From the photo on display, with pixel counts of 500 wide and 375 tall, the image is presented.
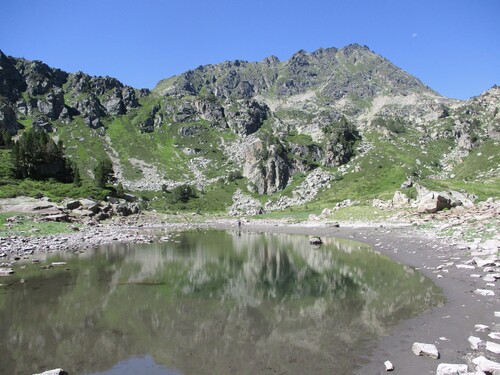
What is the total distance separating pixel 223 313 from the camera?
1611 cm

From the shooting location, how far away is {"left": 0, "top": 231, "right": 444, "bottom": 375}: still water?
11.0 metres

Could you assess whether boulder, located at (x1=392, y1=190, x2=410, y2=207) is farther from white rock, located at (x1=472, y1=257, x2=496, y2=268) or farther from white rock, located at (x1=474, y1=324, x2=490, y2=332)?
white rock, located at (x1=474, y1=324, x2=490, y2=332)

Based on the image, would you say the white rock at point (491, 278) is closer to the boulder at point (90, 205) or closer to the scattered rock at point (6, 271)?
the scattered rock at point (6, 271)

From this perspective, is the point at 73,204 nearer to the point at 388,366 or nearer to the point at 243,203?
the point at 388,366

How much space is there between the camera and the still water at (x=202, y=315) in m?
11.0

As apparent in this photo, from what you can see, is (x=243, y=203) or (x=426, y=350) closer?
(x=426, y=350)

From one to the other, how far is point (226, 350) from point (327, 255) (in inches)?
960

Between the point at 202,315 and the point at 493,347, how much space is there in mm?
11236

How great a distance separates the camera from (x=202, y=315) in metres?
15.8

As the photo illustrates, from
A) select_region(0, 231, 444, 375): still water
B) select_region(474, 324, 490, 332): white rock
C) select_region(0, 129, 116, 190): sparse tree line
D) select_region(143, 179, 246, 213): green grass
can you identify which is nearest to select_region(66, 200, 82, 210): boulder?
select_region(0, 129, 116, 190): sparse tree line

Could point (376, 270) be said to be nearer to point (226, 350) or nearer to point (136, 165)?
point (226, 350)

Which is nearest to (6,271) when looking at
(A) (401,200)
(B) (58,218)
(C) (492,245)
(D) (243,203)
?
(C) (492,245)

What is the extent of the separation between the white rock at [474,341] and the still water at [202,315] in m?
3.06

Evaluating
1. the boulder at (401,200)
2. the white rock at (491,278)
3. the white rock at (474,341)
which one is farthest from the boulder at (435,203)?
the white rock at (474,341)
